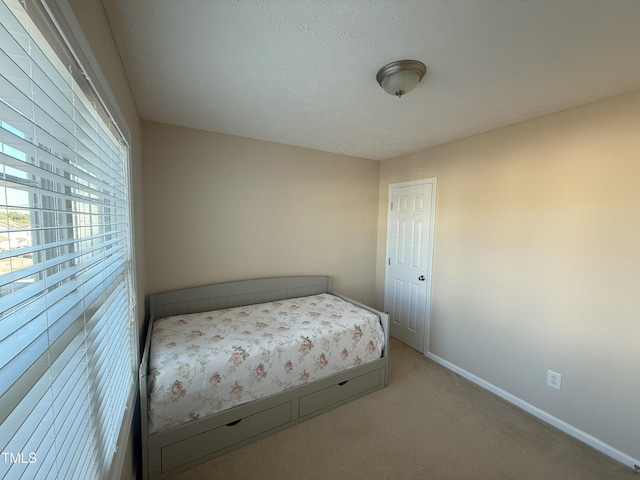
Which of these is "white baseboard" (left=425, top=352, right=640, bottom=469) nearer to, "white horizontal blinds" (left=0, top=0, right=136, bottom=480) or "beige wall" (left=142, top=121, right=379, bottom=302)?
"beige wall" (left=142, top=121, right=379, bottom=302)

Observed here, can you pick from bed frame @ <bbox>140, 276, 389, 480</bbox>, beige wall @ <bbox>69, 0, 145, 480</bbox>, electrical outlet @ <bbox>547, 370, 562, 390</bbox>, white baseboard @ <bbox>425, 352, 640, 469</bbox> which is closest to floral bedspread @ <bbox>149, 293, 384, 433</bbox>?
bed frame @ <bbox>140, 276, 389, 480</bbox>

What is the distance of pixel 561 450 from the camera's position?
1782 millimetres

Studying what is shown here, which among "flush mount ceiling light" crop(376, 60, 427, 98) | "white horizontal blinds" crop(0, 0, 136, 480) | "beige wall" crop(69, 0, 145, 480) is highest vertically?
"flush mount ceiling light" crop(376, 60, 427, 98)

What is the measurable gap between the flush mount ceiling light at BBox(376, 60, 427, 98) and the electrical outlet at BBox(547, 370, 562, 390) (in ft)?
7.67

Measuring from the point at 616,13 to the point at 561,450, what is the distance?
8.19 ft

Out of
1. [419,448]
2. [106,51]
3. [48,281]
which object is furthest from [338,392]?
[106,51]

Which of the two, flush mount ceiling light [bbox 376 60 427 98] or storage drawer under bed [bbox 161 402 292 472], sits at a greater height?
flush mount ceiling light [bbox 376 60 427 98]

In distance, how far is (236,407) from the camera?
172cm

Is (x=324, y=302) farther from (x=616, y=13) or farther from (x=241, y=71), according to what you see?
(x=616, y=13)

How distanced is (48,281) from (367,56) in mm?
1538

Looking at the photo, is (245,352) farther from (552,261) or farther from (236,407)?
(552,261)

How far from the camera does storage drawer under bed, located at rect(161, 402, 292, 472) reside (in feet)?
5.10

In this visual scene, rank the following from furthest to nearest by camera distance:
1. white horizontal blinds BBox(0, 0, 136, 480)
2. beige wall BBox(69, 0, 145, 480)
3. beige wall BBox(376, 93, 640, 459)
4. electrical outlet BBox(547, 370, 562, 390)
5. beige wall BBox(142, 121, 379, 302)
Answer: beige wall BBox(142, 121, 379, 302)
electrical outlet BBox(547, 370, 562, 390)
beige wall BBox(376, 93, 640, 459)
beige wall BBox(69, 0, 145, 480)
white horizontal blinds BBox(0, 0, 136, 480)

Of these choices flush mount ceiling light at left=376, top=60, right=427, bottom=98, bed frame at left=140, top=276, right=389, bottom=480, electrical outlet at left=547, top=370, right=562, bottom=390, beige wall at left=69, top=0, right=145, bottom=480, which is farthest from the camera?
electrical outlet at left=547, top=370, right=562, bottom=390
